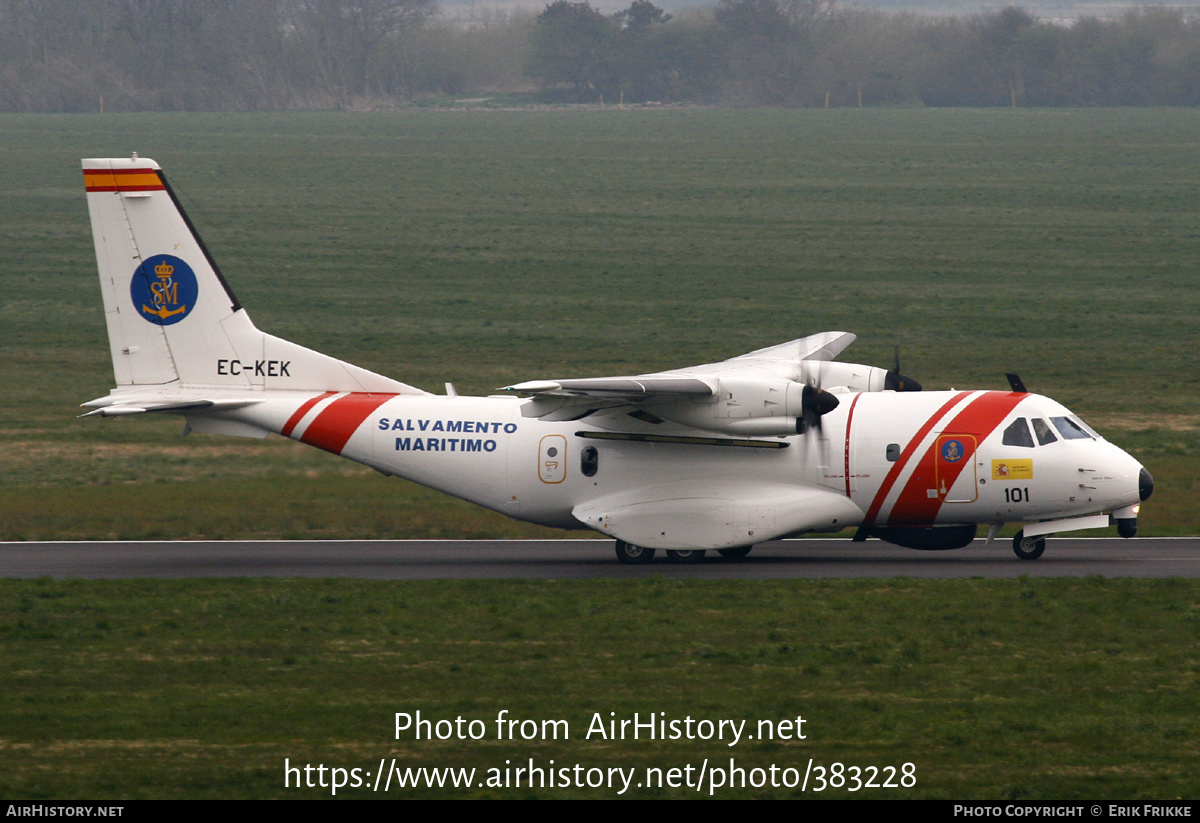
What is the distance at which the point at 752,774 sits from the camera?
1539 cm

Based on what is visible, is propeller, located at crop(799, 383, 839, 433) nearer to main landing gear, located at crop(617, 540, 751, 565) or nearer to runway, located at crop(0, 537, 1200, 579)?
runway, located at crop(0, 537, 1200, 579)

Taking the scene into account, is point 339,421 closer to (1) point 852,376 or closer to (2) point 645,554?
(2) point 645,554

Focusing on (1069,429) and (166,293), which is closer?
(1069,429)

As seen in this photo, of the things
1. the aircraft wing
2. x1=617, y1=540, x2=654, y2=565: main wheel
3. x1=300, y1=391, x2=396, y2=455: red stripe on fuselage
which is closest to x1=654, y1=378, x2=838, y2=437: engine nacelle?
the aircraft wing

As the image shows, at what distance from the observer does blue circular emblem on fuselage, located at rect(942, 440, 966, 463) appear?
25688mm

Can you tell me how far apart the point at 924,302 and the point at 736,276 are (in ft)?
34.3

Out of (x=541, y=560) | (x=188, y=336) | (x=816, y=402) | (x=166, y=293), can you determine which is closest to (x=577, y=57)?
(x=166, y=293)

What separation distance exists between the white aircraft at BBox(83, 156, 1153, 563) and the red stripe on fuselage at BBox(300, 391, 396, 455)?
0.10 feet

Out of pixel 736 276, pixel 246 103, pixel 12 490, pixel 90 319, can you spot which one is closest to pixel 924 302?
pixel 736 276

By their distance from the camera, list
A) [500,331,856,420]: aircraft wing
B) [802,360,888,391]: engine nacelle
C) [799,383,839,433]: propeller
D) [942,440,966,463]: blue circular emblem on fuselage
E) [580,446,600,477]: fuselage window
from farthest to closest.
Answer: [802,360,888,391]: engine nacelle, [580,446,600,477]: fuselage window, [942,440,966,463]: blue circular emblem on fuselage, [799,383,839,433]: propeller, [500,331,856,420]: aircraft wing

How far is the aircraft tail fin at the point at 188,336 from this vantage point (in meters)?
27.8

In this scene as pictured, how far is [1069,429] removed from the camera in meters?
26.0

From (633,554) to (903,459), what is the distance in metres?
5.33

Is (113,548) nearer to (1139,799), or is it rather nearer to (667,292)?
(1139,799)
